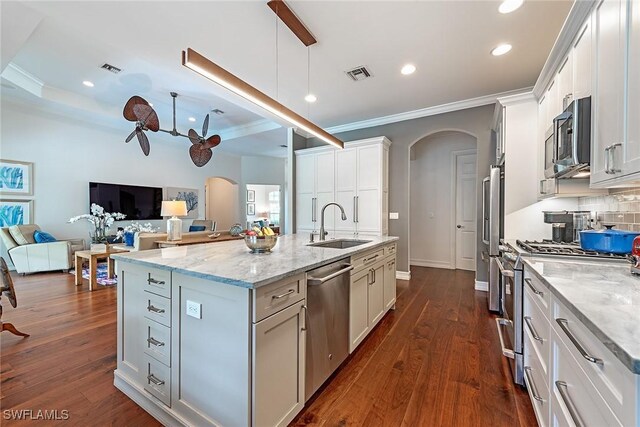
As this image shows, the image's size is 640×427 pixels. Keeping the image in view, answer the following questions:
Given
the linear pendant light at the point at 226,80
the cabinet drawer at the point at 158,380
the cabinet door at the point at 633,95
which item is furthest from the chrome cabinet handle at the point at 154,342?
the cabinet door at the point at 633,95

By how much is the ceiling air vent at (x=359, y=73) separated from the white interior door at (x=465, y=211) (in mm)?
3109

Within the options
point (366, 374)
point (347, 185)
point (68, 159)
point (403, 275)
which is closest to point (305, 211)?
point (347, 185)

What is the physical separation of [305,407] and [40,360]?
2.20 meters

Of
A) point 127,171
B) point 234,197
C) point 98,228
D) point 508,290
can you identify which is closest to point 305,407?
point 508,290

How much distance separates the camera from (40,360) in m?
2.19

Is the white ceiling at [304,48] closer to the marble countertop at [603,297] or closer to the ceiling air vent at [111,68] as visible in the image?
the ceiling air vent at [111,68]

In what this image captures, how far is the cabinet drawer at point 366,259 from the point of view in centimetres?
221

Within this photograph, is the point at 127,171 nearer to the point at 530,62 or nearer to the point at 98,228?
the point at 98,228

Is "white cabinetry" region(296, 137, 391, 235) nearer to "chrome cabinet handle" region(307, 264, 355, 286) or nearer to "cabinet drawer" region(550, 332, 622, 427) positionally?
"chrome cabinet handle" region(307, 264, 355, 286)

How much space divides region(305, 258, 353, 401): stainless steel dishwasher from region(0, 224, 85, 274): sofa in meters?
5.66

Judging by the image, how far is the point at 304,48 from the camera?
288cm

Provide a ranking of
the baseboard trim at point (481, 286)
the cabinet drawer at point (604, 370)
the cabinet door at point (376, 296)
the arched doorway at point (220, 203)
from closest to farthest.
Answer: the cabinet drawer at point (604, 370) < the cabinet door at point (376, 296) < the baseboard trim at point (481, 286) < the arched doorway at point (220, 203)

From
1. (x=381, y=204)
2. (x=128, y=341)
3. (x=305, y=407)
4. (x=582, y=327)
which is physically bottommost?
(x=305, y=407)

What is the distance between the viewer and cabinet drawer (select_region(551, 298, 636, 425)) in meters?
0.64
